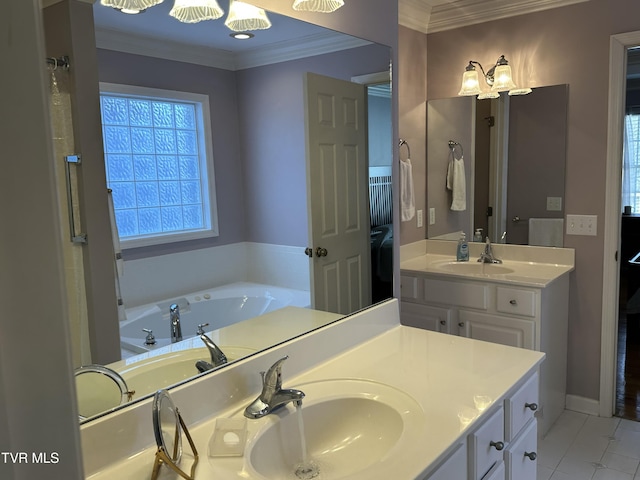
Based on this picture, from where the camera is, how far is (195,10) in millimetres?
1297

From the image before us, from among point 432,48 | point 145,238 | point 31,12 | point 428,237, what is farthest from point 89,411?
point 432,48

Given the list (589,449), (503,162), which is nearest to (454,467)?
(589,449)

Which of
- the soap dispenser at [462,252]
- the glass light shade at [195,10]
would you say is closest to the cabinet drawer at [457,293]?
the soap dispenser at [462,252]

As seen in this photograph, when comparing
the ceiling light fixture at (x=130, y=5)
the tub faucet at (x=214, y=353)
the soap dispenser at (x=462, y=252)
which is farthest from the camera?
the soap dispenser at (x=462, y=252)

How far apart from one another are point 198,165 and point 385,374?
0.81 metres

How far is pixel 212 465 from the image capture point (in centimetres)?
107

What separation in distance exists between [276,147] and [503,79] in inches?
78.8

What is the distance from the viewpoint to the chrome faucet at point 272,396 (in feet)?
4.25

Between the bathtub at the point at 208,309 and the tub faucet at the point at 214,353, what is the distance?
0.03m

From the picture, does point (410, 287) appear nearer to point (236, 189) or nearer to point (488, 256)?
point (488, 256)

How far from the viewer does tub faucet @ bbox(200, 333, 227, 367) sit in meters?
1.35

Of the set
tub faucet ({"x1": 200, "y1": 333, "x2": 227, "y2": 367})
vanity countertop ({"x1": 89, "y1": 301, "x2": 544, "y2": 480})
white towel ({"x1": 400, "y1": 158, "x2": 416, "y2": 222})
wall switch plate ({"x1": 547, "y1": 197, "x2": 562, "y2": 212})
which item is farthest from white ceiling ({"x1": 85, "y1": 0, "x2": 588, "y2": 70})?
wall switch plate ({"x1": 547, "y1": 197, "x2": 562, "y2": 212})

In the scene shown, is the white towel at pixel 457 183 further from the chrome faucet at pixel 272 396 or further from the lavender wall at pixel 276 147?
the chrome faucet at pixel 272 396

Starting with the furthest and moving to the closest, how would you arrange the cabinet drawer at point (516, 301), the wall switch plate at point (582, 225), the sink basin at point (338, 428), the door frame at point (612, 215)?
the wall switch plate at point (582, 225) → the door frame at point (612, 215) → the cabinet drawer at point (516, 301) → the sink basin at point (338, 428)
